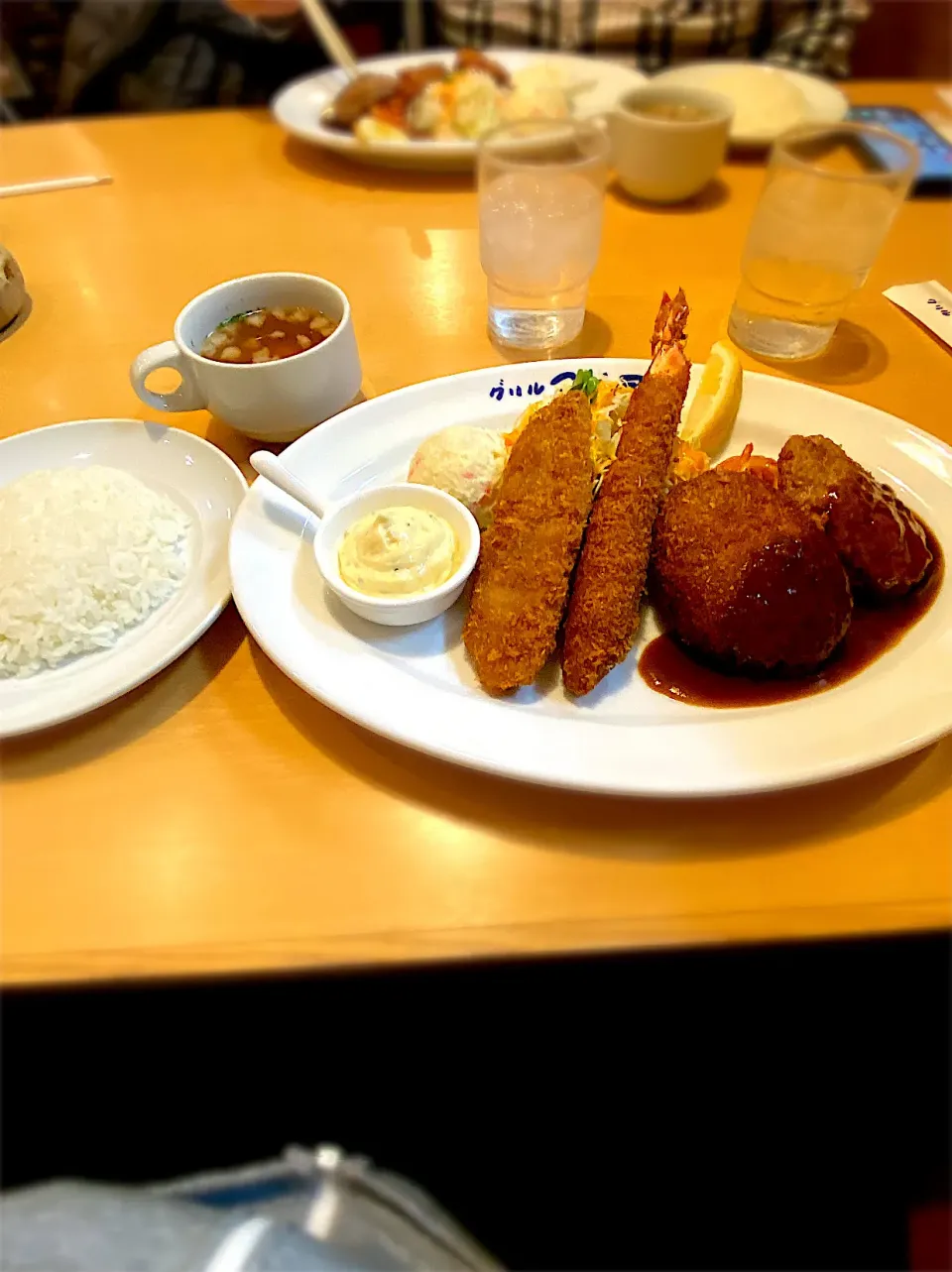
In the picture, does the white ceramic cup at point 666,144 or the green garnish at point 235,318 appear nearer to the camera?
the green garnish at point 235,318

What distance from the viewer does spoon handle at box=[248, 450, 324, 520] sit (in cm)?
120

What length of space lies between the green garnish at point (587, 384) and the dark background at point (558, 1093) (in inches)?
39.5

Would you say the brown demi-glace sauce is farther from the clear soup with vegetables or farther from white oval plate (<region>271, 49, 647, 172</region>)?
white oval plate (<region>271, 49, 647, 172</region>)

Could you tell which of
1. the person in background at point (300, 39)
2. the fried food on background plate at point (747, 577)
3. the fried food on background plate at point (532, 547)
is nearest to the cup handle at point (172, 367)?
the fried food on background plate at point (532, 547)

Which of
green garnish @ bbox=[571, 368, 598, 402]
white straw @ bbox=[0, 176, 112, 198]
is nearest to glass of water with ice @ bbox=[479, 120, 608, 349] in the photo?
green garnish @ bbox=[571, 368, 598, 402]

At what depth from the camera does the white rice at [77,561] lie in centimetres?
108

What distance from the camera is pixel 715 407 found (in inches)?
54.1

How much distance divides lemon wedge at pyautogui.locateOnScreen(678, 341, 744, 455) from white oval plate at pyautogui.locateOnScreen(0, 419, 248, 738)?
74 cm

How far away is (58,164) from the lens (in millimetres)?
2309

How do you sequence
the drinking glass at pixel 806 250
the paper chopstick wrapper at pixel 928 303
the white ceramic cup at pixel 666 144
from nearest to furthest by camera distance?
the drinking glass at pixel 806 250 → the paper chopstick wrapper at pixel 928 303 → the white ceramic cup at pixel 666 144

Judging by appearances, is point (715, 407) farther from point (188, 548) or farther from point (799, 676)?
point (188, 548)

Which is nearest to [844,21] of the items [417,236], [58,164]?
[417,236]

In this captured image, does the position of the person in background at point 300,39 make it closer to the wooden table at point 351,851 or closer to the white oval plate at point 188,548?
the white oval plate at point 188,548

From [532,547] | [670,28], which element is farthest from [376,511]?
[670,28]
